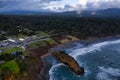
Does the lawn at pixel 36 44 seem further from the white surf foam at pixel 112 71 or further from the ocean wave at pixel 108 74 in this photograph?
the ocean wave at pixel 108 74

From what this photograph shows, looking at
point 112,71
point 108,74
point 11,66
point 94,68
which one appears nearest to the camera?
point 11,66

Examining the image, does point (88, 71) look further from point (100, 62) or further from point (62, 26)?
point (62, 26)

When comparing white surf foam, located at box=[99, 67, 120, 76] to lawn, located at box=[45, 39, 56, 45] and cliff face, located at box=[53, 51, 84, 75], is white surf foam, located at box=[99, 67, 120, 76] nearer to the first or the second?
cliff face, located at box=[53, 51, 84, 75]

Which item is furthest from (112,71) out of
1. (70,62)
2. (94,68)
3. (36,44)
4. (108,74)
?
(36,44)

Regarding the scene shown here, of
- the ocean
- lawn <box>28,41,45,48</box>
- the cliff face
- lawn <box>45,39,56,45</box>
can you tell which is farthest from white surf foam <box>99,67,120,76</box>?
lawn <box>45,39,56,45</box>

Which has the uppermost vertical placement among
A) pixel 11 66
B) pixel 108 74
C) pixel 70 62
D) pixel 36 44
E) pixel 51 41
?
pixel 11 66

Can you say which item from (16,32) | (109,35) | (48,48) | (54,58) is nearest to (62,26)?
(109,35)

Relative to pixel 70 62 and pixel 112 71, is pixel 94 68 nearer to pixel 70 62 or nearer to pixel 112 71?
pixel 112 71

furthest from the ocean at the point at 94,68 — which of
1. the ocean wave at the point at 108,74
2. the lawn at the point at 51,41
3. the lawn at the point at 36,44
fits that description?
the lawn at the point at 51,41
